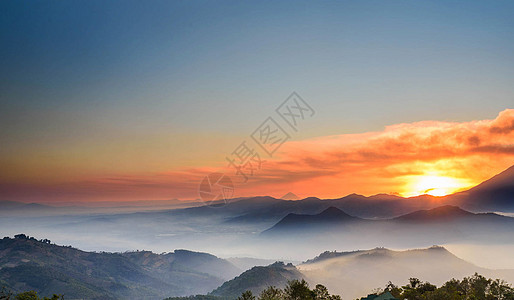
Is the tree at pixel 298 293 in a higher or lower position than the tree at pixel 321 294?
higher

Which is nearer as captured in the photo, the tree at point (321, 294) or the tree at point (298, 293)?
the tree at point (298, 293)

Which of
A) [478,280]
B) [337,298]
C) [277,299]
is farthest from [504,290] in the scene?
[277,299]

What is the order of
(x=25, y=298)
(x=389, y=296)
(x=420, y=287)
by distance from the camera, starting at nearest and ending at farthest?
(x=389, y=296) → (x=25, y=298) → (x=420, y=287)

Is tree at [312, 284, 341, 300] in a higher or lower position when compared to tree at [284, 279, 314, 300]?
lower

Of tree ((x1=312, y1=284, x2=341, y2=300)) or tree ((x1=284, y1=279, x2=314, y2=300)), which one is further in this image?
tree ((x1=312, y1=284, x2=341, y2=300))

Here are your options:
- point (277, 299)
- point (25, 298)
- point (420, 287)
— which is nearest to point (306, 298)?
point (277, 299)

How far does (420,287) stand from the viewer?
3533 inches

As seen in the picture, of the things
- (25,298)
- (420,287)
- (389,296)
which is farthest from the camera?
(420,287)

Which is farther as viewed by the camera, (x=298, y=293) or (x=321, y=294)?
(x=321, y=294)

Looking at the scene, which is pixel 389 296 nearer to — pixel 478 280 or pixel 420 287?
pixel 420 287

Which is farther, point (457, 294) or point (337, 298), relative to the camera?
point (337, 298)

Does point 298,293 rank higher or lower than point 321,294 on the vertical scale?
higher

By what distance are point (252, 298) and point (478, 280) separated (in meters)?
53.5

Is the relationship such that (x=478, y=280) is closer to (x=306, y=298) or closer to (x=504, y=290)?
(x=504, y=290)
